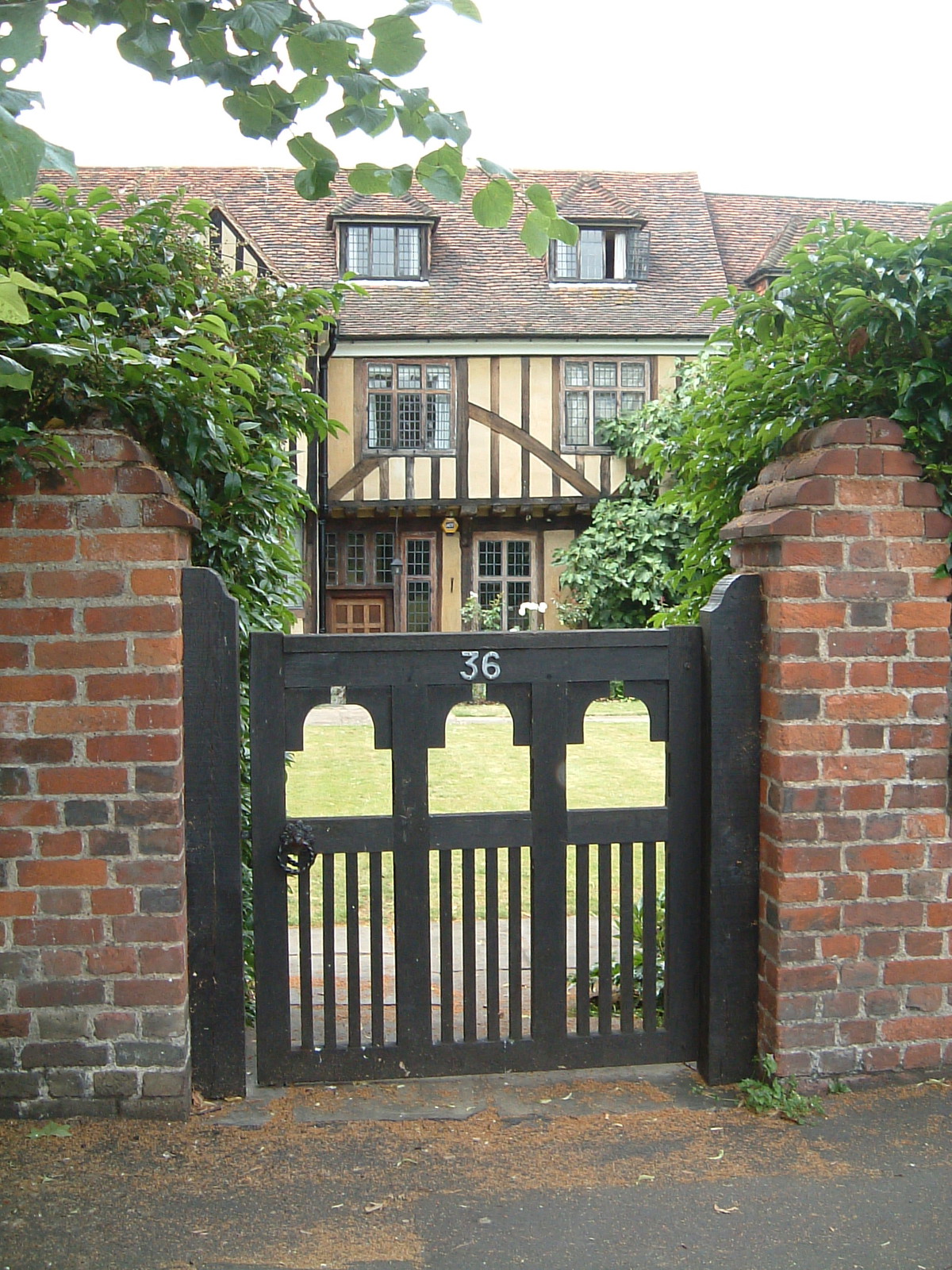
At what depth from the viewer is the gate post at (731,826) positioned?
3.16 m

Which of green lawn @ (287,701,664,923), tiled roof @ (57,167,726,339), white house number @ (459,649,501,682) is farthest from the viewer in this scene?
tiled roof @ (57,167,726,339)

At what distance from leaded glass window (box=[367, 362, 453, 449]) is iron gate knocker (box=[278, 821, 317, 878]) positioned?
14.8 meters

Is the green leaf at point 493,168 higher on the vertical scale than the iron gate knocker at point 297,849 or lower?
higher

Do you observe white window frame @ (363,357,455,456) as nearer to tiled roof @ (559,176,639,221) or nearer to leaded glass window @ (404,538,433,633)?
leaded glass window @ (404,538,433,633)

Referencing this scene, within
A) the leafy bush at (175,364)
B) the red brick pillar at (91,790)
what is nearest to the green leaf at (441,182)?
the leafy bush at (175,364)

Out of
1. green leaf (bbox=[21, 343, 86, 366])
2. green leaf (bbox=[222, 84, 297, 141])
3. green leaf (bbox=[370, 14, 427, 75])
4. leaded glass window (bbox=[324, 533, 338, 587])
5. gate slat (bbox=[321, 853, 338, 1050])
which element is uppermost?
leaded glass window (bbox=[324, 533, 338, 587])

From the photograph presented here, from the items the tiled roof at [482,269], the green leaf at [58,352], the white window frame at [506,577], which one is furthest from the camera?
the white window frame at [506,577]

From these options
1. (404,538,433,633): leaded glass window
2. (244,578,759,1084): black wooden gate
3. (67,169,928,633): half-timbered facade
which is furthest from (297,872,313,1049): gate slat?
(404,538,433,633): leaded glass window

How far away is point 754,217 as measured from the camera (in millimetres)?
21250

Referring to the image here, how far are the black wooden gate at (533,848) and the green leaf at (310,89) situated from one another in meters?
1.38

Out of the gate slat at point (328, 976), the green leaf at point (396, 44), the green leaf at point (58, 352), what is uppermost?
the green leaf at point (396, 44)

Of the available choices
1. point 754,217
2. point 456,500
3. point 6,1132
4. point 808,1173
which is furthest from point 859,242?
point 754,217

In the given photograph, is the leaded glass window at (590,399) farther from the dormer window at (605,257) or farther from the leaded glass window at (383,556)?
the leaded glass window at (383,556)

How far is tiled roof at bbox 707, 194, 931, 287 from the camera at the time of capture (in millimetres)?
19750
